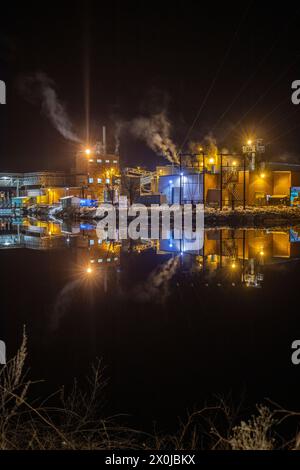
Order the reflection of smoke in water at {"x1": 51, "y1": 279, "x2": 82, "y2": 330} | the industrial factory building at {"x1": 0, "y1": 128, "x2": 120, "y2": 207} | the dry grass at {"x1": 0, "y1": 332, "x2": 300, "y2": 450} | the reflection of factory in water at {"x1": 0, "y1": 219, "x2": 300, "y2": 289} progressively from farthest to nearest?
the industrial factory building at {"x1": 0, "y1": 128, "x2": 120, "y2": 207}
the reflection of factory in water at {"x1": 0, "y1": 219, "x2": 300, "y2": 289}
the reflection of smoke in water at {"x1": 51, "y1": 279, "x2": 82, "y2": 330}
the dry grass at {"x1": 0, "y1": 332, "x2": 300, "y2": 450}

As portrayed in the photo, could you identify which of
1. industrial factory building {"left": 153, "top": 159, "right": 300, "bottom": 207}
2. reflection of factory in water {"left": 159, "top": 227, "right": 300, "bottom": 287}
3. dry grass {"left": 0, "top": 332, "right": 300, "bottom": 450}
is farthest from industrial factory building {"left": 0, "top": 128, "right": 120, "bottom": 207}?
dry grass {"left": 0, "top": 332, "right": 300, "bottom": 450}

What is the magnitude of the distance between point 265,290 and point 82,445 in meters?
5.44

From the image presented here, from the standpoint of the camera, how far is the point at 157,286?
7.99 metres

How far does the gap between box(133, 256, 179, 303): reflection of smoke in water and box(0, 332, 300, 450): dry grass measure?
11.4 feet

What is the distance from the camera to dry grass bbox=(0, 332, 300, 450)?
2.68 m

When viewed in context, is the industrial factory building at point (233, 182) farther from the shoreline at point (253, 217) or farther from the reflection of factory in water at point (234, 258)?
the reflection of factory in water at point (234, 258)

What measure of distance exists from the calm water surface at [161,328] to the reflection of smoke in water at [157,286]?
0.8 inches

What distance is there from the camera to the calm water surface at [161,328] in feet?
12.0

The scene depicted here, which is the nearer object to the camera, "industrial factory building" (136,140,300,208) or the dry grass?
the dry grass

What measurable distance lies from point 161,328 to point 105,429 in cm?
257

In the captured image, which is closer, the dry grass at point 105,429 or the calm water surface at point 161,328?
the dry grass at point 105,429

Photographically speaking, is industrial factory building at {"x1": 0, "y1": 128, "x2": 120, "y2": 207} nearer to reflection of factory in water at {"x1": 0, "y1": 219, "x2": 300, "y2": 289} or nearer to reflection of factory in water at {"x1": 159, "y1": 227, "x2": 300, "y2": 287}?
reflection of factory in water at {"x1": 0, "y1": 219, "x2": 300, "y2": 289}

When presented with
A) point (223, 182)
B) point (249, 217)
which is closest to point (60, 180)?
point (223, 182)

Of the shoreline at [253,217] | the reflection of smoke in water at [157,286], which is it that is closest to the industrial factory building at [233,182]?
the shoreline at [253,217]
